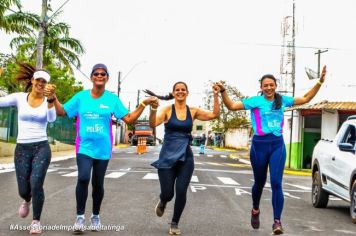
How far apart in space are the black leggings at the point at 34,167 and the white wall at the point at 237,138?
5385cm

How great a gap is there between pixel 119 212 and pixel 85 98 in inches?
98.1

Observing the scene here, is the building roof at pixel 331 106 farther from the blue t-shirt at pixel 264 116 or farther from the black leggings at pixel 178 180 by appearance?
the black leggings at pixel 178 180

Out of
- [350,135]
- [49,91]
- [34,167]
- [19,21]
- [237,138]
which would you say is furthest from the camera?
[237,138]

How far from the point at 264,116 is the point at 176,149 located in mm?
1225

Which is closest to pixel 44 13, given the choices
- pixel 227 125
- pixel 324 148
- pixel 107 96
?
pixel 324 148

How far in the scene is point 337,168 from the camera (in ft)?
32.4

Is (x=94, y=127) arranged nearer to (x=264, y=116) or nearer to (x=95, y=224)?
→ (x=95, y=224)

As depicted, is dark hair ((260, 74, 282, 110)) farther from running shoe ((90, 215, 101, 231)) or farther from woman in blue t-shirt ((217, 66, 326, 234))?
running shoe ((90, 215, 101, 231))

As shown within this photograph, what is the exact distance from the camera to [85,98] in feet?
22.2

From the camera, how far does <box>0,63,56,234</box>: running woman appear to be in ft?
21.5

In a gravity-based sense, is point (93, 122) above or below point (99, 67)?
below

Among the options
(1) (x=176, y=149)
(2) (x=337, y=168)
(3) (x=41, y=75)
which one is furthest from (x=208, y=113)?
(2) (x=337, y=168)

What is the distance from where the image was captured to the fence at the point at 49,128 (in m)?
26.1

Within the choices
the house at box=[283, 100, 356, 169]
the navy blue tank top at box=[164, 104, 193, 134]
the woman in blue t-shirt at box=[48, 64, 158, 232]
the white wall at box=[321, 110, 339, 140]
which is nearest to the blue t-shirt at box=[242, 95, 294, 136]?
the navy blue tank top at box=[164, 104, 193, 134]
